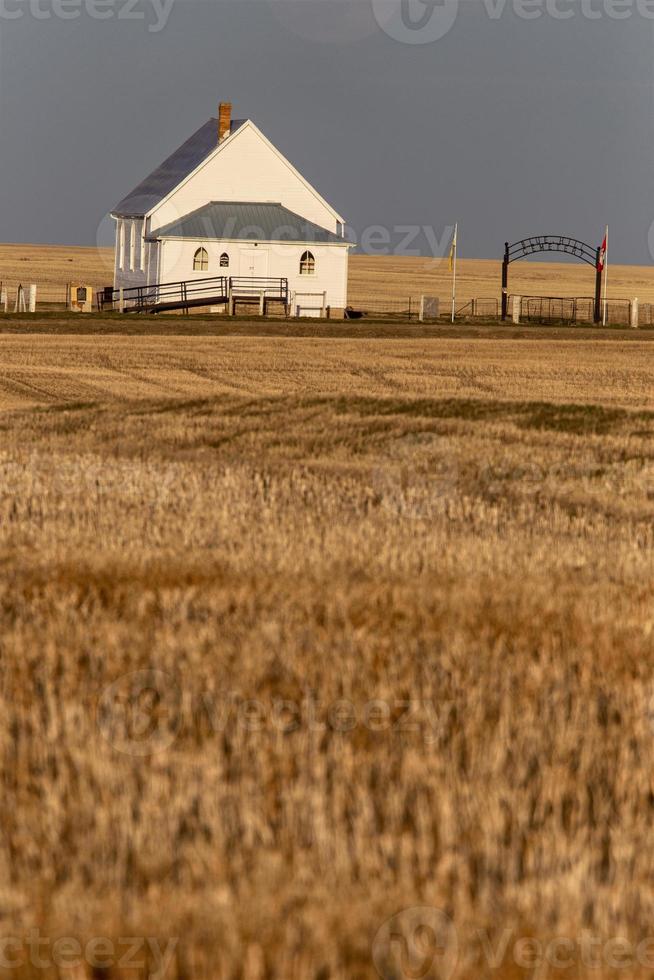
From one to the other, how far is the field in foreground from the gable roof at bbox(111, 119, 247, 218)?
46238mm

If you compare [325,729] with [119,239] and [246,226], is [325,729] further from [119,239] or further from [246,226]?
[119,239]

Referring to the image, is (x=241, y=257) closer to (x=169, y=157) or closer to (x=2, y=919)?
(x=169, y=157)

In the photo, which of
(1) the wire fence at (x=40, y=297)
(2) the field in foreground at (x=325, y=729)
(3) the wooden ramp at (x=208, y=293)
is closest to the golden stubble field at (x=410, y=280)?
(1) the wire fence at (x=40, y=297)

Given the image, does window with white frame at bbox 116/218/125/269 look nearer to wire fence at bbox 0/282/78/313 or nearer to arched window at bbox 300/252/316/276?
wire fence at bbox 0/282/78/313

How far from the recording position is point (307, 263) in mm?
54812

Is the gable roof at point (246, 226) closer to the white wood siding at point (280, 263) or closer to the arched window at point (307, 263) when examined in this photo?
the white wood siding at point (280, 263)

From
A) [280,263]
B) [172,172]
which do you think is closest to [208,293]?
[280,263]

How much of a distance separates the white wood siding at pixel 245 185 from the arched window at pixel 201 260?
215 cm

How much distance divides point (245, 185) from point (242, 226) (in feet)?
9.09

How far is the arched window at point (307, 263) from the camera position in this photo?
179ft

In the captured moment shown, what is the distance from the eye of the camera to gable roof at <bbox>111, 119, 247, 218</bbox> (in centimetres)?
5647

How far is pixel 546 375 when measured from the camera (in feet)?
98.4

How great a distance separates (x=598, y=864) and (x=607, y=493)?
332 inches

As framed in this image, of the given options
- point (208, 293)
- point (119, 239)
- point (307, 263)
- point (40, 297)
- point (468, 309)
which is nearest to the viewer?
point (208, 293)
